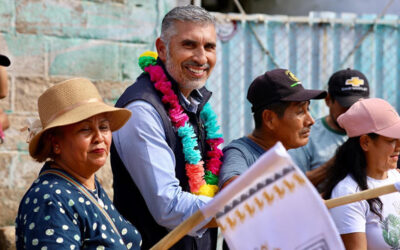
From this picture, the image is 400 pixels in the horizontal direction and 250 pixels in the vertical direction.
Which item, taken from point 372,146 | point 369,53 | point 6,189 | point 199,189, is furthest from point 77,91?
point 369,53

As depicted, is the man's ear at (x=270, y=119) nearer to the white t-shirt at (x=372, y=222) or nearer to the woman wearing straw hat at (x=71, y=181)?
the white t-shirt at (x=372, y=222)

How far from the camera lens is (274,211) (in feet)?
→ 7.35

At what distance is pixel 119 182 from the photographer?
318 cm

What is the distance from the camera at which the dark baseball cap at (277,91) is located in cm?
337

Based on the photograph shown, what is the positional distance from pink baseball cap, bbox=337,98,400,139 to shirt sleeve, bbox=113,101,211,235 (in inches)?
38.9

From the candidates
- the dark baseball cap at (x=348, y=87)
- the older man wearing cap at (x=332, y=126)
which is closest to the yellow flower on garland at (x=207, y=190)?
the older man wearing cap at (x=332, y=126)

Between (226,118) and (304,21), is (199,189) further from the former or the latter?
(304,21)

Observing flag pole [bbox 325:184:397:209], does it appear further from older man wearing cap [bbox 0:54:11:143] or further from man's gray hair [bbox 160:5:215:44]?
older man wearing cap [bbox 0:54:11:143]

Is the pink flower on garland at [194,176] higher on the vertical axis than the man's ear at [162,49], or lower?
lower

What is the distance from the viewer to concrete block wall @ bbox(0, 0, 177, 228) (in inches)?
181

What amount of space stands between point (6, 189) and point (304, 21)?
298 centimetres

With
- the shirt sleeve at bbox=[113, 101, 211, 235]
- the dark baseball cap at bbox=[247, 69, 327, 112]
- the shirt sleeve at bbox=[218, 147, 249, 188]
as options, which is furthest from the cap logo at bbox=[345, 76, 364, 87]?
the shirt sleeve at bbox=[113, 101, 211, 235]

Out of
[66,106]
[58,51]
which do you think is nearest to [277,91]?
[66,106]

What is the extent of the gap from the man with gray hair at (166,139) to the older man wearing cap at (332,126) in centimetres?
117
